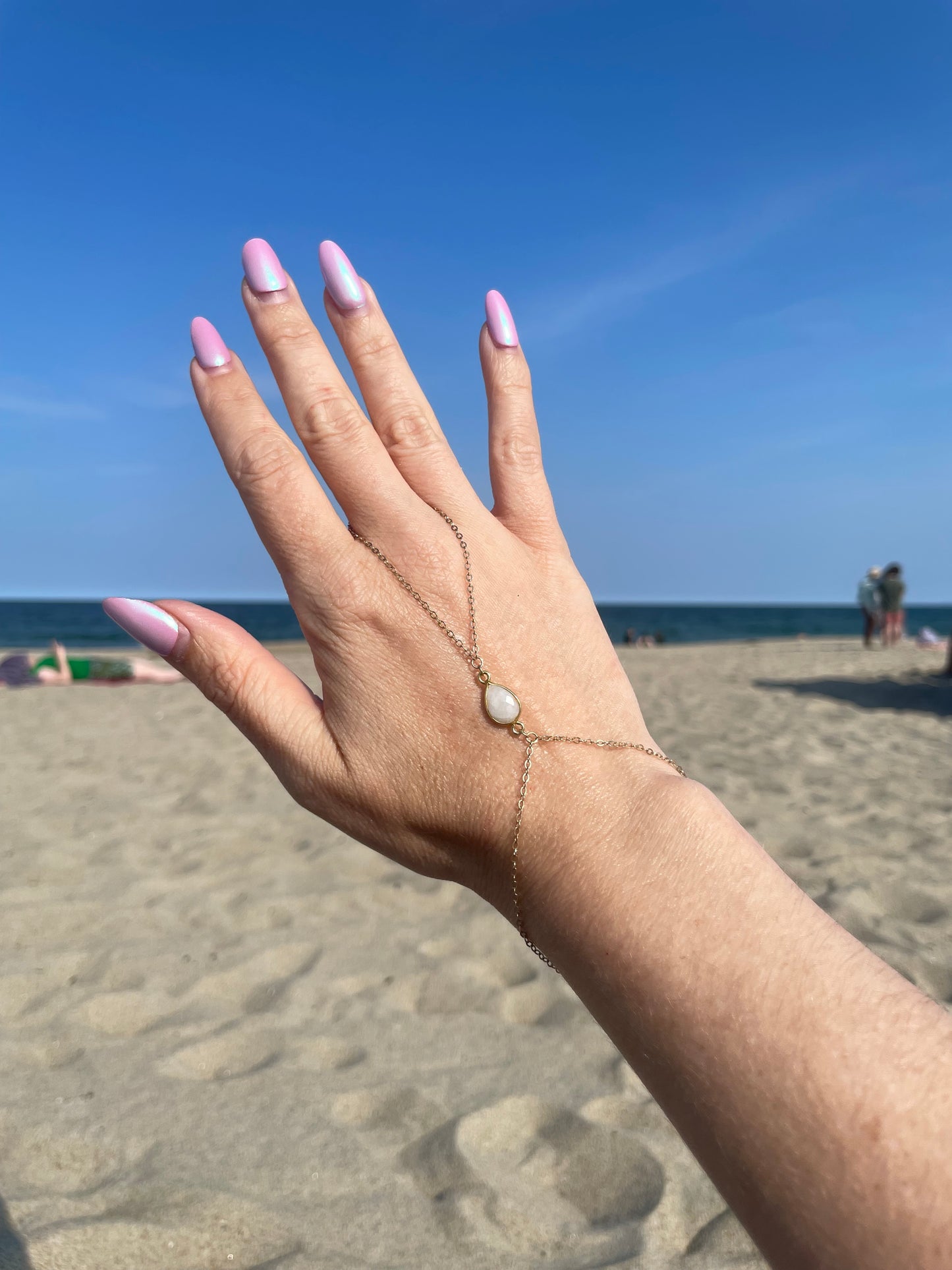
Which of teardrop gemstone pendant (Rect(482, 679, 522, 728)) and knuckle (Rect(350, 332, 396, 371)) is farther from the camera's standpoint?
knuckle (Rect(350, 332, 396, 371))

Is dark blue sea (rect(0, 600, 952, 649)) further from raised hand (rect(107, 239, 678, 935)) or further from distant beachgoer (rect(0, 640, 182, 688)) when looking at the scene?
raised hand (rect(107, 239, 678, 935))

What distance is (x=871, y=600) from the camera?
1599 cm

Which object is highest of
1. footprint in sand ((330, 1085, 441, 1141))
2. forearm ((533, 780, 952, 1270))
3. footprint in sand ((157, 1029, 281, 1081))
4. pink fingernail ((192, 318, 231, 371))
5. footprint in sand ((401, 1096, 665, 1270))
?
pink fingernail ((192, 318, 231, 371))

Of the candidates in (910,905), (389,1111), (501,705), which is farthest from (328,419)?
(910,905)

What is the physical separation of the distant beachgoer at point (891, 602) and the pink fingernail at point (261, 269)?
51.6ft

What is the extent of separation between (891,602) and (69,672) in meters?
14.2

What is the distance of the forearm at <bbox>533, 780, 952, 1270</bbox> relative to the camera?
0.57m

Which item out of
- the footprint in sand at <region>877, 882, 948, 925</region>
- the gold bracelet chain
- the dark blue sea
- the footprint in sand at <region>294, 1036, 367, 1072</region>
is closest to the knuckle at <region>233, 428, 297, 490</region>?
the gold bracelet chain

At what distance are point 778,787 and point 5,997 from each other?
3.81m

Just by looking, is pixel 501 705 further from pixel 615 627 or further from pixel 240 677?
pixel 615 627

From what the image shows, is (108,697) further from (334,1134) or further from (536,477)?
(536,477)

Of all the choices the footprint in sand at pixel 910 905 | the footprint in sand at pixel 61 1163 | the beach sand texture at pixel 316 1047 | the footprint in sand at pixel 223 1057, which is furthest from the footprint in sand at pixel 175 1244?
the footprint in sand at pixel 910 905

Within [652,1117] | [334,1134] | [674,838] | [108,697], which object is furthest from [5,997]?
[108,697]

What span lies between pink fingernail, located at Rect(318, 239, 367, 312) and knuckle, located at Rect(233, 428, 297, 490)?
0.99 ft
